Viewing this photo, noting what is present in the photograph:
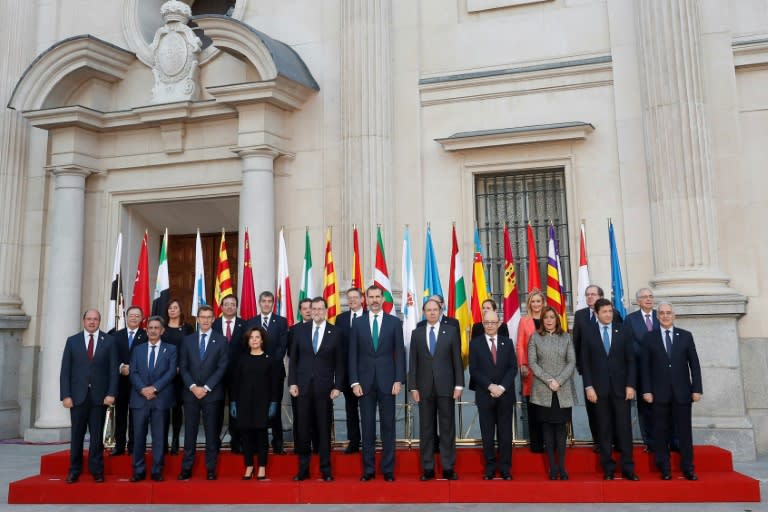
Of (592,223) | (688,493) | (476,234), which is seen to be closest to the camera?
(688,493)

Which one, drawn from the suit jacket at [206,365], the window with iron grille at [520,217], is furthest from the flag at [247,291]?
the window with iron grille at [520,217]

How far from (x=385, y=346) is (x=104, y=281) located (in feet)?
23.7

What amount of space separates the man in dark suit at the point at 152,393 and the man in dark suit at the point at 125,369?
0.57m

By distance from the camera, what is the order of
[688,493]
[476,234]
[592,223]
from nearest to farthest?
[688,493], [476,234], [592,223]

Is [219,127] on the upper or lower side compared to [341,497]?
upper

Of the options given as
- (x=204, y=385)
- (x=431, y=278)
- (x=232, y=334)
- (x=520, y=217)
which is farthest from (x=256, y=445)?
(x=520, y=217)

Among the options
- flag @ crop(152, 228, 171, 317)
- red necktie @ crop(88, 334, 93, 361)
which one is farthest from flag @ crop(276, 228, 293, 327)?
red necktie @ crop(88, 334, 93, 361)

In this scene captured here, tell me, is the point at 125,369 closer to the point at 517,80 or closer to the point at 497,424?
the point at 497,424

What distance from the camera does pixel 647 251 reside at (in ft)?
34.3

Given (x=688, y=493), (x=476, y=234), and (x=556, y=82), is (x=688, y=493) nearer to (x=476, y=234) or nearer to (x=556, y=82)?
(x=476, y=234)

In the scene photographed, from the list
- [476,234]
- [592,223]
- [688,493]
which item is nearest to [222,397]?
[476,234]

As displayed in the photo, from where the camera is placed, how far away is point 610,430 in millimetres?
7434

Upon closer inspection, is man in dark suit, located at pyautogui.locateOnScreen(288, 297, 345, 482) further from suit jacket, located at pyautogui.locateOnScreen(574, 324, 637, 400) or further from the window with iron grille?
the window with iron grille

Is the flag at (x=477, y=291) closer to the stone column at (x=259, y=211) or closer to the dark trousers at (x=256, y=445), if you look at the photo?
the dark trousers at (x=256, y=445)
